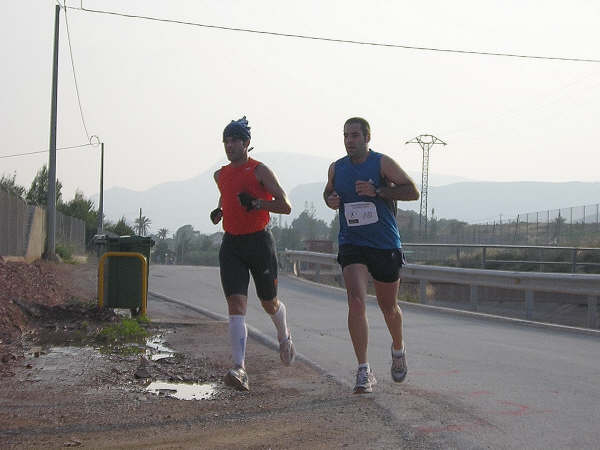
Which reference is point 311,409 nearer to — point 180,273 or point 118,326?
point 118,326

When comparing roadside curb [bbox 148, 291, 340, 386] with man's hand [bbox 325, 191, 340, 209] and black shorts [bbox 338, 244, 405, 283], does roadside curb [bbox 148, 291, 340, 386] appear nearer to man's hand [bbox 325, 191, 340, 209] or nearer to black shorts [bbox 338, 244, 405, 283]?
black shorts [bbox 338, 244, 405, 283]

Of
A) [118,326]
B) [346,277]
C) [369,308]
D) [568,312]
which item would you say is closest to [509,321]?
[369,308]

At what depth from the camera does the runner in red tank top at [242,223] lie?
6773mm

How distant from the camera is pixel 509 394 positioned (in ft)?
21.4

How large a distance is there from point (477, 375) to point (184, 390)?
2507 millimetres

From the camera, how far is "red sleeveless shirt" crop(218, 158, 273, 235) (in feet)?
22.4

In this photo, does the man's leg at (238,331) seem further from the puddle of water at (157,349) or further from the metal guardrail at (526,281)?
the metal guardrail at (526,281)

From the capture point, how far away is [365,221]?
6.52 metres

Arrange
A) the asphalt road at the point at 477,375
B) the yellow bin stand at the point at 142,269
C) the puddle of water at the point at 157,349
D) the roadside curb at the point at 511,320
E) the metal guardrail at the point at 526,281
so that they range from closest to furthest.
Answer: the asphalt road at the point at 477,375
the puddle of water at the point at 157,349
the yellow bin stand at the point at 142,269
the roadside curb at the point at 511,320
the metal guardrail at the point at 526,281

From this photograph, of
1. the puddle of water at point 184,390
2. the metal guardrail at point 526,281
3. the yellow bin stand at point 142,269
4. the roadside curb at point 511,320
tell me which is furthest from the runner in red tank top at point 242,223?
the metal guardrail at point 526,281

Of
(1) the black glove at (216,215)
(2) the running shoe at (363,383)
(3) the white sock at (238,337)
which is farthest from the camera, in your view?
(1) the black glove at (216,215)

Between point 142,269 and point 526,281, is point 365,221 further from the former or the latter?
point 526,281

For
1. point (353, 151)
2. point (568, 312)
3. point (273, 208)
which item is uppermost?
point (353, 151)

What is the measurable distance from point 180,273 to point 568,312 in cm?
1073
